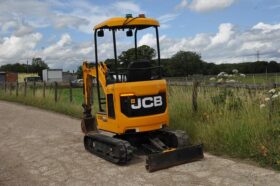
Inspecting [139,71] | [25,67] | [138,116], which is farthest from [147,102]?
[25,67]

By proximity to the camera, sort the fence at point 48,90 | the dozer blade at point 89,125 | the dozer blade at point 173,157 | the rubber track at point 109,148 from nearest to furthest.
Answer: the dozer blade at point 173,157, the rubber track at point 109,148, the dozer blade at point 89,125, the fence at point 48,90

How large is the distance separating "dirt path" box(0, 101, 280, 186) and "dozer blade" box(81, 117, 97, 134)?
376 mm

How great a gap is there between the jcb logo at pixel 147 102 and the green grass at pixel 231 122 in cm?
138

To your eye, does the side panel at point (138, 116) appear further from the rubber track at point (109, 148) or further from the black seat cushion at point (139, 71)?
the rubber track at point (109, 148)

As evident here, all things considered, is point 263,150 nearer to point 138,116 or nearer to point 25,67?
point 138,116

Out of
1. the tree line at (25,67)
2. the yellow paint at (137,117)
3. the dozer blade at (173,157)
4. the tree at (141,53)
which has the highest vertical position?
the tree line at (25,67)

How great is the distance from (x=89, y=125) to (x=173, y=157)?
3.27 m

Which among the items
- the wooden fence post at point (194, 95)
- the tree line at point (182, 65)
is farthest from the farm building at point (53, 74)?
the wooden fence post at point (194, 95)

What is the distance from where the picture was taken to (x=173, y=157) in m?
7.24

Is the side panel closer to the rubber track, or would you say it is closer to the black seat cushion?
the black seat cushion

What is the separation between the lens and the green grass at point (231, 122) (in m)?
7.52

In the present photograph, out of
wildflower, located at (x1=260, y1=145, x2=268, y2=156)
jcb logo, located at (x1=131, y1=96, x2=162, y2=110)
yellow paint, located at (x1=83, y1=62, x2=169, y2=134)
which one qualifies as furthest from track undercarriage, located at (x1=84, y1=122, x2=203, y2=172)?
wildflower, located at (x1=260, y1=145, x2=268, y2=156)

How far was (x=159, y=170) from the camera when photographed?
7043 mm

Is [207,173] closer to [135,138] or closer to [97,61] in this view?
[135,138]
